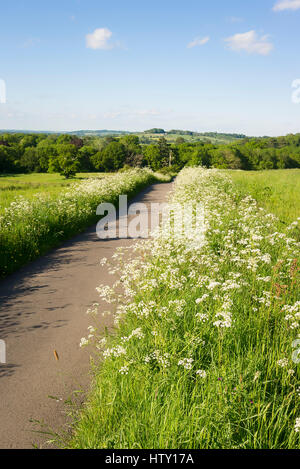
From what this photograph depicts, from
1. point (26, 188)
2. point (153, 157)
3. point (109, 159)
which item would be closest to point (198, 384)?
point (26, 188)

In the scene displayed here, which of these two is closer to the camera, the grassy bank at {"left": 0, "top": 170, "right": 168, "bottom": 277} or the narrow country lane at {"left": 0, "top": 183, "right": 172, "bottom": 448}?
the narrow country lane at {"left": 0, "top": 183, "right": 172, "bottom": 448}

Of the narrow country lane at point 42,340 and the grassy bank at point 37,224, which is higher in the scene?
the grassy bank at point 37,224

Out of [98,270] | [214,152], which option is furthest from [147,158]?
[98,270]

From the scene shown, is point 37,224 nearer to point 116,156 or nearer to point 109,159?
point 109,159

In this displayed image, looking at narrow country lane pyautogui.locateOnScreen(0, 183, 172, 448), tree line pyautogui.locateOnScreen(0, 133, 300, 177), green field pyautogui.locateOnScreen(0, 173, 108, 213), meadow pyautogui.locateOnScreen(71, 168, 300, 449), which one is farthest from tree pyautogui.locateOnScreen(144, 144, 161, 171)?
meadow pyautogui.locateOnScreen(71, 168, 300, 449)

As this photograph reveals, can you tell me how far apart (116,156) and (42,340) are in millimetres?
89070

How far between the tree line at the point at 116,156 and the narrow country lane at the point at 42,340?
63341mm

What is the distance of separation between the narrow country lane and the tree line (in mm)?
63341

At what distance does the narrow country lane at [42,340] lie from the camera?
350 cm

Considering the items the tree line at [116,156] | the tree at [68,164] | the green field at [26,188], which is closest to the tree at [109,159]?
the tree line at [116,156]

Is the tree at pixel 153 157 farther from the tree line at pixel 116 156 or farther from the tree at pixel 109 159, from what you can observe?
the tree at pixel 109 159

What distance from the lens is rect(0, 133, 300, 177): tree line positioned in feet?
258

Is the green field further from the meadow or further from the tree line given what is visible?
the tree line

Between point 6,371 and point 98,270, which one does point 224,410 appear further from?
point 98,270
